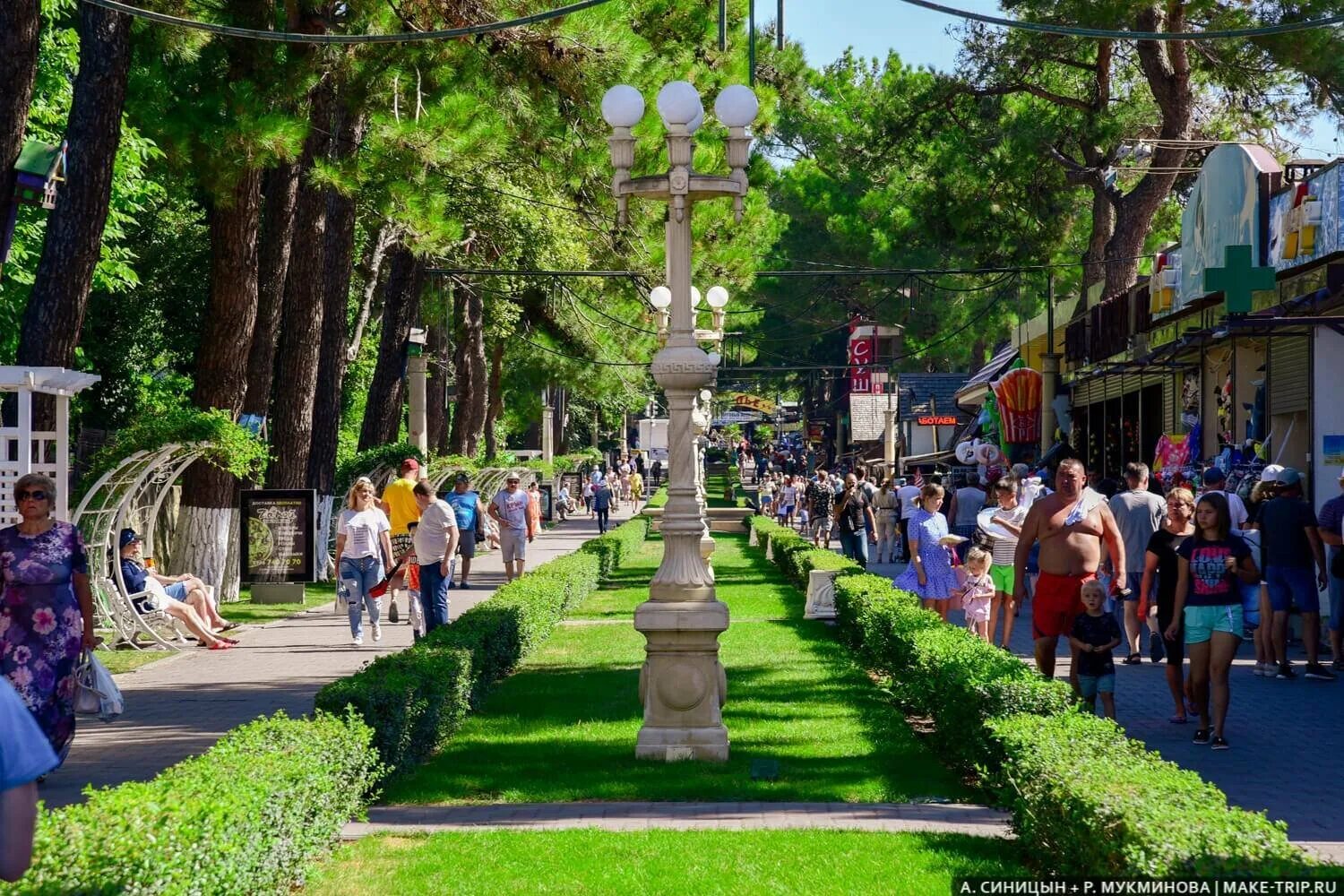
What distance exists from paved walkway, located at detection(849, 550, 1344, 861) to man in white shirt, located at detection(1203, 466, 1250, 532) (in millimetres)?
1407

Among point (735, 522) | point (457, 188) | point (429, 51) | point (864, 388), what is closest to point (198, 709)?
point (429, 51)

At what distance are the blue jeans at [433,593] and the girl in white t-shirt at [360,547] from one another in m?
0.85

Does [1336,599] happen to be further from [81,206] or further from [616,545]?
[616,545]

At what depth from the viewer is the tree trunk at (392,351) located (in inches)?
1185

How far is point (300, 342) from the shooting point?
23406mm

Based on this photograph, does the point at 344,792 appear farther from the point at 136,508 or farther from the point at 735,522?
the point at 735,522

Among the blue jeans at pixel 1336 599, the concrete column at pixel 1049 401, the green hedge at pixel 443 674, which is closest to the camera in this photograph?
the green hedge at pixel 443 674

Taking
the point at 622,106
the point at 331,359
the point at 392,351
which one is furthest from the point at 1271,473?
the point at 392,351

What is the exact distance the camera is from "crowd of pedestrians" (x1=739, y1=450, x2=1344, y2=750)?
34.0 feet

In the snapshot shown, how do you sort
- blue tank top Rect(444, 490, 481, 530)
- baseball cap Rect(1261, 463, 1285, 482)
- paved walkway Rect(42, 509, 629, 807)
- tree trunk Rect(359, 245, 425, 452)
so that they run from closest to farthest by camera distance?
paved walkway Rect(42, 509, 629, 807) < baseball cap Rect(1261, 463, 1285, 482) < blue tank top Rect(444, 490, 481, 530) < tree trunk Rect(359, 245, 425, 452)

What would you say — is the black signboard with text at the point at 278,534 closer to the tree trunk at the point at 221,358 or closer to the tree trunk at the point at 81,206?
the tree trunk at the point at 221,358

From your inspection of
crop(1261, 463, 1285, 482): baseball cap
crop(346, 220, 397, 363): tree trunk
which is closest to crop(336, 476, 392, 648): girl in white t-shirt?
crop(1261, 463, 1285, 482): baseball cap

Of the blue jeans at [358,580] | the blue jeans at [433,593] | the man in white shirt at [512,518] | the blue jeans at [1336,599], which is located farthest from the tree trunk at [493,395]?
the blue jeans at [1336,599]

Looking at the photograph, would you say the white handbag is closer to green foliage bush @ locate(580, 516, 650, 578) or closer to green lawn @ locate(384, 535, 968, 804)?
green lawn @ locate(384, 535, 968, 804)
